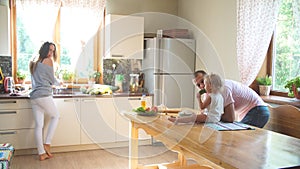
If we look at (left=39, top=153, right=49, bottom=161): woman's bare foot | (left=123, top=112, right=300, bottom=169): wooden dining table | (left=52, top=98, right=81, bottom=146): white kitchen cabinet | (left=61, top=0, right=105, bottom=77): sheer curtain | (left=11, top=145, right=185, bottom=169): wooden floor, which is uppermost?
(left=61, top=0, right=105, bottom=77): sheer curtain

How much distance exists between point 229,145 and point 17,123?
2.84 meters

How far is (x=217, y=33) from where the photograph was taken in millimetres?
3828

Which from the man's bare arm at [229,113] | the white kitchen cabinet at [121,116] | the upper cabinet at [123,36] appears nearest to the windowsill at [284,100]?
the man's bare arm at [229,113]

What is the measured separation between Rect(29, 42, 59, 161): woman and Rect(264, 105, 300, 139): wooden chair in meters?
2.45

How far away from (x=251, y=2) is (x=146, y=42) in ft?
5.80

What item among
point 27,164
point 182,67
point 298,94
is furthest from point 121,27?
point 298,94

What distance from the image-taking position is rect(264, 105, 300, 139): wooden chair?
2.19m

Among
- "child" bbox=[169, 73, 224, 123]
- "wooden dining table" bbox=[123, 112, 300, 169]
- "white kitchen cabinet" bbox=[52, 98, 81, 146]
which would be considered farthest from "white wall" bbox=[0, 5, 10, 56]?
"child" bbox=[169, 73, 224, 123]

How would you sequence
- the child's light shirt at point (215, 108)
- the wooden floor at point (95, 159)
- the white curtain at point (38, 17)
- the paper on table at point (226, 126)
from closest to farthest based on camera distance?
the paper on table at point (226, 126), the child's light shirt at point (215, 108), the wooden floor at point (95, 159), the white curtain at point (38, 17)

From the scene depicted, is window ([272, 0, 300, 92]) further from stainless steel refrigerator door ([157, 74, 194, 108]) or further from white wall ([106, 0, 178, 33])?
white wall ([106, 0, 178, 33])

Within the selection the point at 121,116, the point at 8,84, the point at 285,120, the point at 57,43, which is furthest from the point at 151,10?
the point at 285,120

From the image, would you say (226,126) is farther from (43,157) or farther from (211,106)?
(43,157)

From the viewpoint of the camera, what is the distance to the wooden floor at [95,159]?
331cm

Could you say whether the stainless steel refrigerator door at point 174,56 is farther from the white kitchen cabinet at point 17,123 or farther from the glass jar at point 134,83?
the white kitchen cabinet at point 17,123
